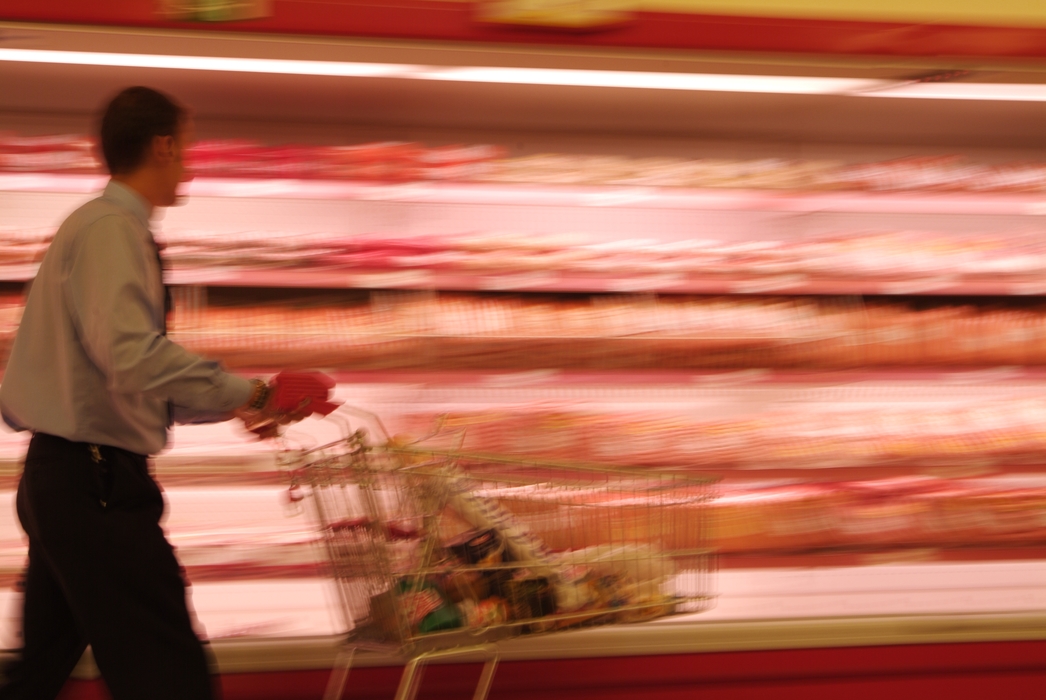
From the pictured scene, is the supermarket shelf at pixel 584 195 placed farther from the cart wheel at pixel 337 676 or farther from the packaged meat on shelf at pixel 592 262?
the cart wheel at pixel 337 676

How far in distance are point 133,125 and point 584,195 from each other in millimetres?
1380

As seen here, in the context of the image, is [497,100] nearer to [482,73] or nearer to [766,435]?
[482,73]

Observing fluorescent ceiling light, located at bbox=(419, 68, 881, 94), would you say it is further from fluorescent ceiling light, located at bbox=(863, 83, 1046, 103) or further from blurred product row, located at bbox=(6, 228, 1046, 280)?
blurred product row, located at bbox=(6, 228, 1046, 280)

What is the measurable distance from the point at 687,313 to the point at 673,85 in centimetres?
66

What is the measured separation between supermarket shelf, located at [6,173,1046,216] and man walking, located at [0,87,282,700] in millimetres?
850

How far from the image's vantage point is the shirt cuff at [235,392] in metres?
1.66

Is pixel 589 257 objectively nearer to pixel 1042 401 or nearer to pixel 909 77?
pixel 909 77

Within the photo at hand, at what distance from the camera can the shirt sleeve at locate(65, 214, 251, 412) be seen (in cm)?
158

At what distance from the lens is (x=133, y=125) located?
1.77m

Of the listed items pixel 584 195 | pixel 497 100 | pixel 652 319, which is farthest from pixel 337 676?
pixel 497 100

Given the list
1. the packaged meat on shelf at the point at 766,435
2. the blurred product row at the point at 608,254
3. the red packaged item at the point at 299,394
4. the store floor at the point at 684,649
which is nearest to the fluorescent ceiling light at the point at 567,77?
the blurred product row at the point at 608,254

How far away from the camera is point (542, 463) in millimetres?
1892

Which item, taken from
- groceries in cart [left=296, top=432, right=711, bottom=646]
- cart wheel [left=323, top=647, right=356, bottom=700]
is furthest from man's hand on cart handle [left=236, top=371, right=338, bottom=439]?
cart wheel [left=323, top=647, right=356, bottom=700]

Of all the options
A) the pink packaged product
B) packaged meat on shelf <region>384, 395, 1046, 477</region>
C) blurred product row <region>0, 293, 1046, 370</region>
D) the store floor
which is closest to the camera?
the store floor
